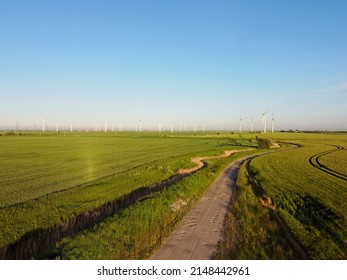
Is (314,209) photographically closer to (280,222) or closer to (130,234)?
(280,222)

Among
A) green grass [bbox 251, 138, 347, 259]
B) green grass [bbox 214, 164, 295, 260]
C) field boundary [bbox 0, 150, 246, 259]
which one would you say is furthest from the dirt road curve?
field boundary [bbox 0, 150, 246, 259]

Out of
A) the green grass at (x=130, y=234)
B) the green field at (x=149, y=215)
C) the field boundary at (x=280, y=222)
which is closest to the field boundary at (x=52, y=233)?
the green field at (x=149, y=215)

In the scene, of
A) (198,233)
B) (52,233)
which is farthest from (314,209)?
(52,233)

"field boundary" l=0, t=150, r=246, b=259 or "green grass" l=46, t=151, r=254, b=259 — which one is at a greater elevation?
"green grass" l=46, t=151, r=254, b=259

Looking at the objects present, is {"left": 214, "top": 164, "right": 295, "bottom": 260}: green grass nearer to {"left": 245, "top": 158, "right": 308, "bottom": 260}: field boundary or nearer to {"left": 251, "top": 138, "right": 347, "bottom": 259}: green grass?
{"left": 245, "top": 158, "right": 308, "bottom": 260}: field boundary

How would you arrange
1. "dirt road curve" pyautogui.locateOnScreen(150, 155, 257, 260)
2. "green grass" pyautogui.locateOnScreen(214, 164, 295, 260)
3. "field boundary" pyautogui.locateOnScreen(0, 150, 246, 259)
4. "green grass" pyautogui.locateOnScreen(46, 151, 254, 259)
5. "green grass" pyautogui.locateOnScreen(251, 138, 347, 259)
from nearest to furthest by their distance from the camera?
"green grass" pyautogui.locateOnScreen(46, 151, 254, 259)
"dirt road curve" pyautogui.locateOnScreen(150, 155, 257, 260)
"green grass" pyautogui.locateOnScreen(214, 164, 295, 260)
"field boundary" pyautogui.locateOnScreen(0, 150, 246, 259)
"green grass" pyautogui.locateOnScreen(251, 138, 347, 259)

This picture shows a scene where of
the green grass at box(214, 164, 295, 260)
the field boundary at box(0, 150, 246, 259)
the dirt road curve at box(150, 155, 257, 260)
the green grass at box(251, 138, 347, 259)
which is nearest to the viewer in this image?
the dirt road curve at box(150, 155, 257, 260)

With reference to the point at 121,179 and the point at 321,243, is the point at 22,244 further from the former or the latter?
the point at 121,179
